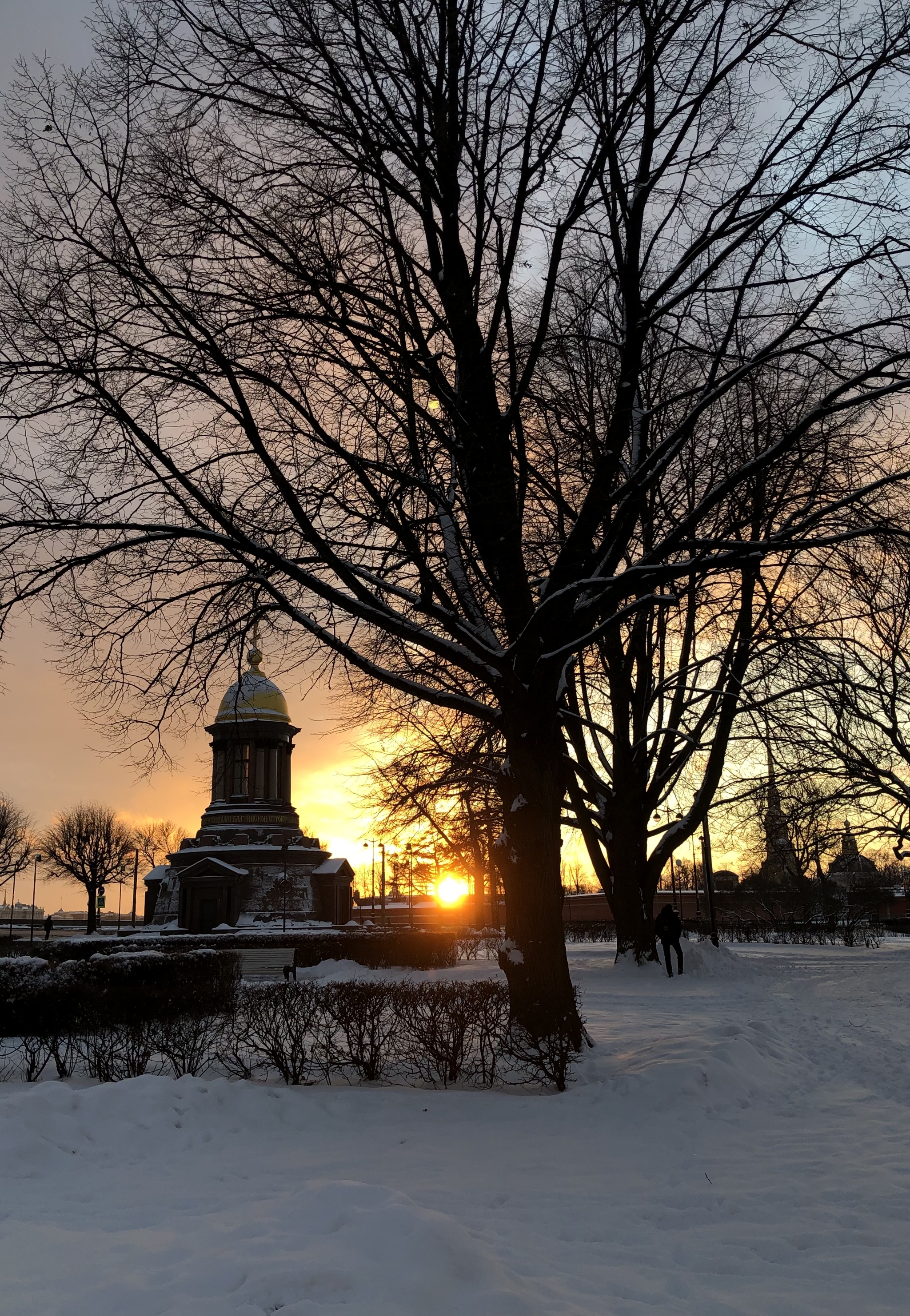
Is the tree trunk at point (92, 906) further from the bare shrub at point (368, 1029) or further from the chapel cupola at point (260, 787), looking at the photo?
the bare shrub at point (368, 1029)

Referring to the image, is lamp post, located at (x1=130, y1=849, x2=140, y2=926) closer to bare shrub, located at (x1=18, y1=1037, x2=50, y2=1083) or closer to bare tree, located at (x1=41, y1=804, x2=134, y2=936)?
bare tree, located at (x1=41, y1=804, x2=134, y2=936)

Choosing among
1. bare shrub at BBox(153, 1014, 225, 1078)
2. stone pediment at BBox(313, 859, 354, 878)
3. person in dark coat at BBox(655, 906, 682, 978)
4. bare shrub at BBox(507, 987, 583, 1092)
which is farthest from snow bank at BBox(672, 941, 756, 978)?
stone pediment at BBox(313, 859, 354, 878)

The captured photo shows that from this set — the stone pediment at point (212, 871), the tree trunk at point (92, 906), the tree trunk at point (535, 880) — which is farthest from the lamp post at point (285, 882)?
the tree trunk at point (535, 880)

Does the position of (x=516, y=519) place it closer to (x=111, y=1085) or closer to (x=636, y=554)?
(x=111, y=1085)

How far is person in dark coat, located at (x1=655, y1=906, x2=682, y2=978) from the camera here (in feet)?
58.9

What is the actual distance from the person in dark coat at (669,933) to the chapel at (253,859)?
3221cm

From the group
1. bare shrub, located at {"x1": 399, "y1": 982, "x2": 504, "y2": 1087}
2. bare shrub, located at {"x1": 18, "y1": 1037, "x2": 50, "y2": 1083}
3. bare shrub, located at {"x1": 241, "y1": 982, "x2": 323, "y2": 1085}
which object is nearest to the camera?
bare shrub, located at {"x1": 399, "y1": 982, "x2": 504, "y2": 1087}

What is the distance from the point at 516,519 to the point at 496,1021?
464 cm

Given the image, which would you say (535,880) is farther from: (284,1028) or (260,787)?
(260,787)

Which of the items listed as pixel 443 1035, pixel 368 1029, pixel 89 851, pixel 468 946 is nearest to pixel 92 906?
pixel 89 851

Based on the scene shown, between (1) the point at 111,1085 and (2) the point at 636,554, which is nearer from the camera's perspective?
(1) the point at 111,1085

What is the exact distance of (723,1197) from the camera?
5.15 meters

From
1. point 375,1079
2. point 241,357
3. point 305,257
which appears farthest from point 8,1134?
point 305,257

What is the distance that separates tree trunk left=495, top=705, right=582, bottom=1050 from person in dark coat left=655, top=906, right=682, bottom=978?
10.0 m
